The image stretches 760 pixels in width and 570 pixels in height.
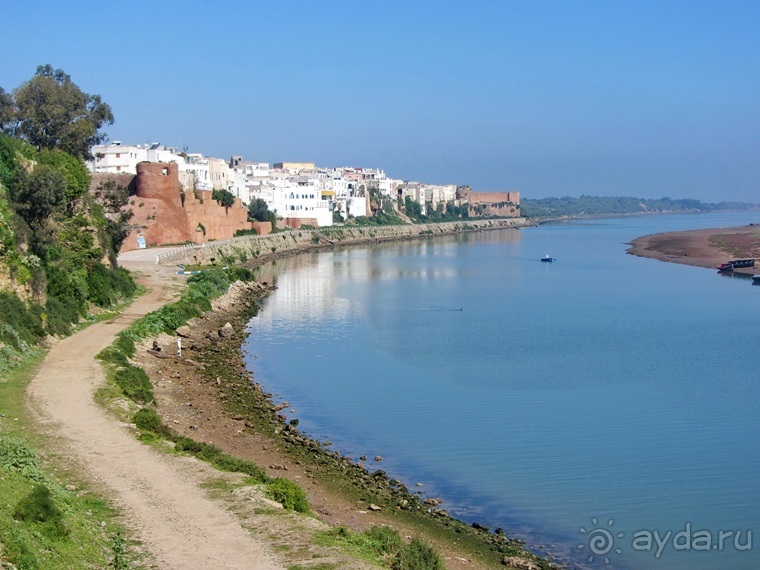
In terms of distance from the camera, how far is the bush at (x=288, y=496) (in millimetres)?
9562

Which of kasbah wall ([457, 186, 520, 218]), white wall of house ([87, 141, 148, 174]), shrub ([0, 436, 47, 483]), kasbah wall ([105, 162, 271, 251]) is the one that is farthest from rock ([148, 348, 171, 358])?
kasbah wall ([457, 186, 520, 218])

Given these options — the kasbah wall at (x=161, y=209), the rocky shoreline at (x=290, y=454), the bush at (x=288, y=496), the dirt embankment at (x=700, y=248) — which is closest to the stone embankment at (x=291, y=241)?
the kasbah wall at (x=161, y=209)

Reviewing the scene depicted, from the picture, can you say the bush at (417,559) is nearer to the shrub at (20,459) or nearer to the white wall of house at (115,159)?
the shrub at (20,459)

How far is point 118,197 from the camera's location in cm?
3234

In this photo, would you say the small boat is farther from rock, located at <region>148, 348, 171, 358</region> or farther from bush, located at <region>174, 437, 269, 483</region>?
bush, located at <region>174, 437, 269, 483</region>

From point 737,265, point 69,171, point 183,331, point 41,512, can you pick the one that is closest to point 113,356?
point 183,331

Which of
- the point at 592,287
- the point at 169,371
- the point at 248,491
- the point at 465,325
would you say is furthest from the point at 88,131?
the point at 248,491

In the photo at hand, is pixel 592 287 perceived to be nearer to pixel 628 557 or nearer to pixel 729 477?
pixel 729 477

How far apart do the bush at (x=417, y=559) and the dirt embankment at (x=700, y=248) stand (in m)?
44.4

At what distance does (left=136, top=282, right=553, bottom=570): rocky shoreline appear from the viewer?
10.1m

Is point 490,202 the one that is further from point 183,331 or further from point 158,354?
point 158,354

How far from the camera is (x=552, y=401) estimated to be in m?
17.3

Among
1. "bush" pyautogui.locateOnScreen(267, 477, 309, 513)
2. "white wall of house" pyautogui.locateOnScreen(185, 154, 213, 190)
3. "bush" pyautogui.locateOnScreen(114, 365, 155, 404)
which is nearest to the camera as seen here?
"bush" pyautogui.locateOnScreen(267, 477, 309, 513)

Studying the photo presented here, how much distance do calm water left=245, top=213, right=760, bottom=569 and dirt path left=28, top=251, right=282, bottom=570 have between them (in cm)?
349
